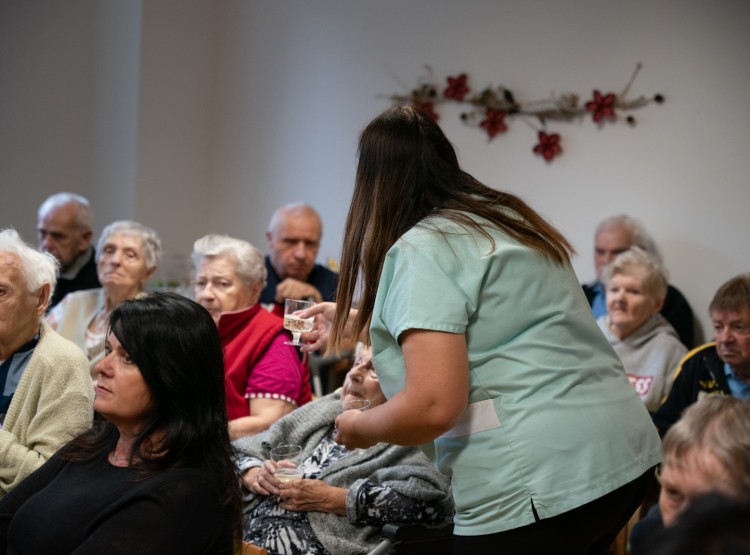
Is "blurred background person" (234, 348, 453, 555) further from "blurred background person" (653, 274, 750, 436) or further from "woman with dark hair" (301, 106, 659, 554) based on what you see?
"blurred background person" (653, 274, 750, 436)

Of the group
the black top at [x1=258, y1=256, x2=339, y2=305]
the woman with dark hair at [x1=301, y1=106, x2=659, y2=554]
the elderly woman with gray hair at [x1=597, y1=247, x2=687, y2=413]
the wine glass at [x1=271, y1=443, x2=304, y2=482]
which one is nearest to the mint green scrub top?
the woman with dark hair at [x1=301, y1=106, x2=659, y2=554]

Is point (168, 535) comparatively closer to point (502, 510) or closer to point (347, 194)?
point (502, 510)

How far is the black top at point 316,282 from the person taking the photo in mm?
4562

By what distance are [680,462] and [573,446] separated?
41 cm

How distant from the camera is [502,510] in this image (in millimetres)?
1704

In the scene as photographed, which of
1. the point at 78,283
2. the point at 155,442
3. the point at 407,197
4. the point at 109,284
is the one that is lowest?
the point at 78,283

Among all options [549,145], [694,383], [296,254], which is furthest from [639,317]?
[296,254]

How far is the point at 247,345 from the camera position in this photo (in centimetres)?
341

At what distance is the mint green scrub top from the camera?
168 centimetres

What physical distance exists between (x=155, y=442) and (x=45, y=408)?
687mm

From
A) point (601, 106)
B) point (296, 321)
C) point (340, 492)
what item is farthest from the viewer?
point (601, 106)

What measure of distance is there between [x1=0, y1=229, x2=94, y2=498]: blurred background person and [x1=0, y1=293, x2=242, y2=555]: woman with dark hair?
36 centimetres

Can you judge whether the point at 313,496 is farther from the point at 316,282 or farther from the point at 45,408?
the point at 316,282

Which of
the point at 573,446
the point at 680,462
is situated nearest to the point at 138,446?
the point at 573,446
